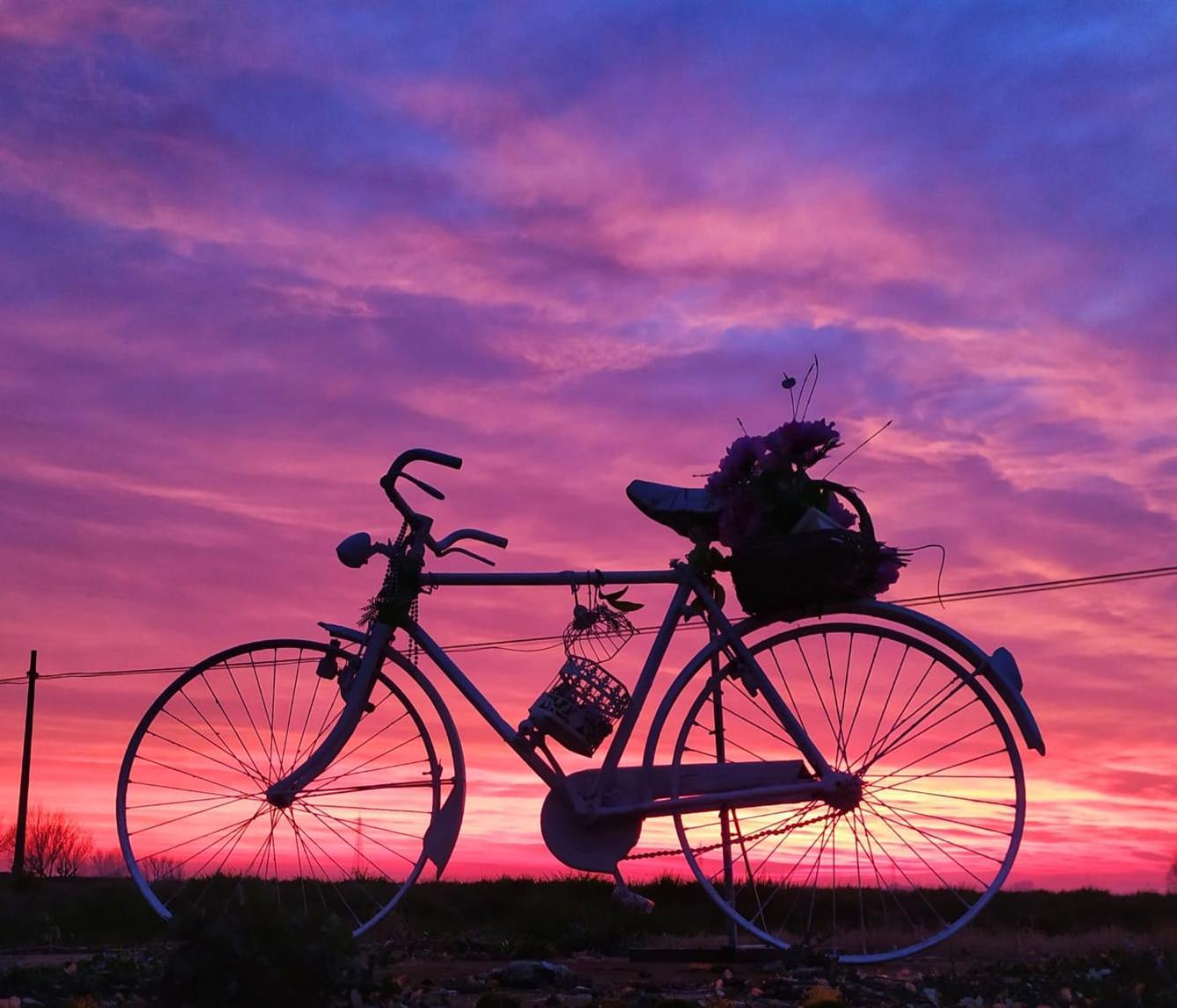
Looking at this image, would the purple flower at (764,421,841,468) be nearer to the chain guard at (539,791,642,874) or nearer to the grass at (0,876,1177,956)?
the chain guard at (539,791,642,874)

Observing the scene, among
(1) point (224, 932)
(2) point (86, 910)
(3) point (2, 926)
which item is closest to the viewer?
(1) point (224, 932)

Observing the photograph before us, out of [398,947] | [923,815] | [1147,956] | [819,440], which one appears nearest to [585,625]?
[819,440]

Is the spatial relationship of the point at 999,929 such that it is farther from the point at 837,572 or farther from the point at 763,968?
the point at 837,572

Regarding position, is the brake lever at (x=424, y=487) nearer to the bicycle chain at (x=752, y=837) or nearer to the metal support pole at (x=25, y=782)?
the bicycle chain at (x=752, y=837)

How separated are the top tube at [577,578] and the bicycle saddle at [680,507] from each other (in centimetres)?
20

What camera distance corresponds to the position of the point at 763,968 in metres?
6.52

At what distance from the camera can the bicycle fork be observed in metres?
6.80

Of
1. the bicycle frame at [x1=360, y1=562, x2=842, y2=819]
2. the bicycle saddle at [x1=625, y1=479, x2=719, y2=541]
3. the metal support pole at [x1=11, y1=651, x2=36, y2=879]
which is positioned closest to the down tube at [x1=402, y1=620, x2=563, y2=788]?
the bicycle frame at [x1=360, y1=562, x2=842, y2=819]

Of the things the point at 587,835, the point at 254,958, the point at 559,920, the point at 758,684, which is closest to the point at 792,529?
the point at 758,684

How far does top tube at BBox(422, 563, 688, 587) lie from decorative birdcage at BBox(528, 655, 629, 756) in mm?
435

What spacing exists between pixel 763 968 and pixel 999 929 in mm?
7045

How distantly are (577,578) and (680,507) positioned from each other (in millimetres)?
627

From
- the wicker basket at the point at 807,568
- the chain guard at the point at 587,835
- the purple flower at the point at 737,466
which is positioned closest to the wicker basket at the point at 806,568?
the wicker basket at the point at 807,568

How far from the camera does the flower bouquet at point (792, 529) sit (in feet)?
20.6
